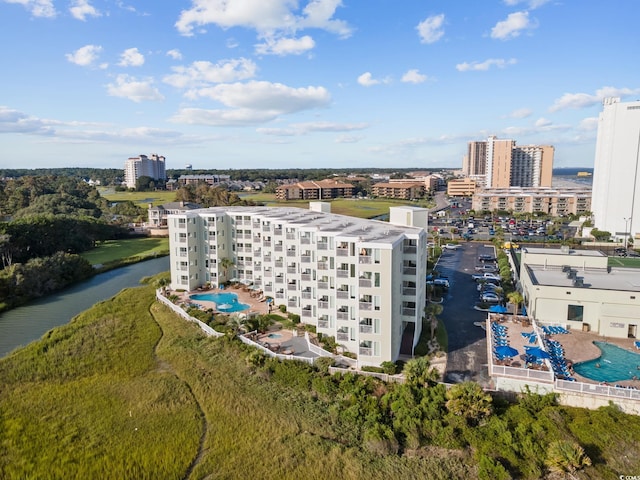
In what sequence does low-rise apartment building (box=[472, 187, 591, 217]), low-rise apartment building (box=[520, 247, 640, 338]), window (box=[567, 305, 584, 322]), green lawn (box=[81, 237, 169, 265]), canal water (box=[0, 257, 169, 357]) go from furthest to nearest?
low-rise apartment building (box=[472, 187, 591, 217]) → green lawn (box=[81, 237, 169, 265]) → canal water (box=[0, 257, 169, 357]) → window (box=[567, 305, 584, 322]) → low-rise apartment building (box=[520, 247, 640, 338])

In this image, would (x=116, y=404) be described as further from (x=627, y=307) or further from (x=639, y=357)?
(x=627, y=307)

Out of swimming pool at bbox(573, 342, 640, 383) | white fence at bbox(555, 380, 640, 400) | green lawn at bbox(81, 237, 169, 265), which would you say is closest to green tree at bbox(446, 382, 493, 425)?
white fence at bbox(555, 380, 640, 400)

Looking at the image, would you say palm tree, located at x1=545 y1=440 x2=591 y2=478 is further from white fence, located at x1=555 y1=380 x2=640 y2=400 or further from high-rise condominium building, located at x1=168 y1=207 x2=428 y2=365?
high-rise condominium building, located at x1=168 y1=207 x2=428 y2=365

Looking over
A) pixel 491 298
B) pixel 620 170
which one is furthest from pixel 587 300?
pixel 620 170

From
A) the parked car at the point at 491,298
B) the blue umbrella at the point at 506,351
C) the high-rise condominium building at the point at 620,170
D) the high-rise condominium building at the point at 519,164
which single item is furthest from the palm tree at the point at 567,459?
the high-rise condominium building at the point at 519,164

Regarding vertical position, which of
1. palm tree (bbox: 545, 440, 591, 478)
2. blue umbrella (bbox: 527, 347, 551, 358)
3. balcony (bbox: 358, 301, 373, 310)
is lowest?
palm tree (bbox: 545, 440, 591, 478)

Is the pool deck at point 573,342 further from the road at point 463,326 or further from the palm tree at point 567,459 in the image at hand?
the palm tree at point 567,459

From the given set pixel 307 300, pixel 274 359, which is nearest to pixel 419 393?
pixel 274 359
